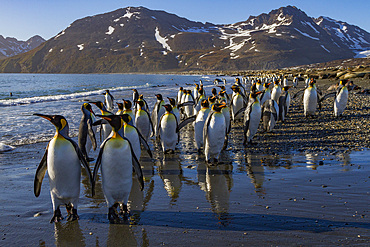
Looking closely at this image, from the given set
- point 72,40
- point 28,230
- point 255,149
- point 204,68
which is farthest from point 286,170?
point 72,40

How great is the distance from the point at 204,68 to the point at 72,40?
4159 inches

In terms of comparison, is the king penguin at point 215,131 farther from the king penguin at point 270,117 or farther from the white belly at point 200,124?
the king penguin at point 270,117

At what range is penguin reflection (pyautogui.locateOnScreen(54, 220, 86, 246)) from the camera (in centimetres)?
317

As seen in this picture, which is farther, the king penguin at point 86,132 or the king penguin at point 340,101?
Answer: the king penguin at point 340,101

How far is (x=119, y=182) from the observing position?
12.2ft

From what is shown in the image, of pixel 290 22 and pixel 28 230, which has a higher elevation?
pixel 290 22

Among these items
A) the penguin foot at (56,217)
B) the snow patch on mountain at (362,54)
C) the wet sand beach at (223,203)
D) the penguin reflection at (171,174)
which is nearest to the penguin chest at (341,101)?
the wet sand beach at (223,203)

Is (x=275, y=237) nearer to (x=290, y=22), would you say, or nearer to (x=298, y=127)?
(x=298, y=127)

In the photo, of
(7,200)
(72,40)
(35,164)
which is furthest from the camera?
(72,40)

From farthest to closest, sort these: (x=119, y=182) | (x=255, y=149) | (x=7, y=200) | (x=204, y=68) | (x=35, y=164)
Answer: (x=204, y=68)
(x=255, y=149)
(x=35, y=164)
(x=7, y=200)
(x=119, y=182)

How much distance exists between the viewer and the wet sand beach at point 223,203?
10.4 feet

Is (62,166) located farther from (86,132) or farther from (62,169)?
(86,132)

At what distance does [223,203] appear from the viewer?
158 inches

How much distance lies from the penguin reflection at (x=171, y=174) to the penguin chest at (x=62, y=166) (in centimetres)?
137
